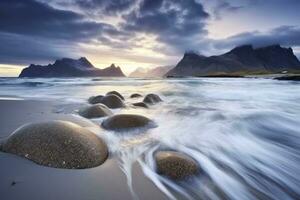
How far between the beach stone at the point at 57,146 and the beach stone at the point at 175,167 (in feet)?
2.77

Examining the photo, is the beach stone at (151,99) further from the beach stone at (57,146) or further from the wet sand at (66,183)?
the wet sand at (66,183)

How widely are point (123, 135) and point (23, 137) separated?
1.91m

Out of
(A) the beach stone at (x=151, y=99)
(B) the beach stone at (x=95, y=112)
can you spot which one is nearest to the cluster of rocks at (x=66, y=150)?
(B) the beach stone at (x=95, y=112)

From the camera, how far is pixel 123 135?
5309mm

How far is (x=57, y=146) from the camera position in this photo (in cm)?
373

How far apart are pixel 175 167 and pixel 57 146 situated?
63.9 inches

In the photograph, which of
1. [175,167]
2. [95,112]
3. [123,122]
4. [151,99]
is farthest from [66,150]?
[151,99]

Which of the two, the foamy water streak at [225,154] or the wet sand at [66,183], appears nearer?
the wet sand at [66,183]

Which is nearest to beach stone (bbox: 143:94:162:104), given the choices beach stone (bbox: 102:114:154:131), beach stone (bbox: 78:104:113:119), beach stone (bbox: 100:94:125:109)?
beach stone (bbox: 100:94:125:109)

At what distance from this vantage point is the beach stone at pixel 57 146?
359cm

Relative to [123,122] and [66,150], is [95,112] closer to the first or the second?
[123,122]

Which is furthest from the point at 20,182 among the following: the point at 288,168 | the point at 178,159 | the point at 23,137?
the point at 288,168

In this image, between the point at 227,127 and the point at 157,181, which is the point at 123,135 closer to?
the point at 157,181

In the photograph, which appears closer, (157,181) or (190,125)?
(157,181)
